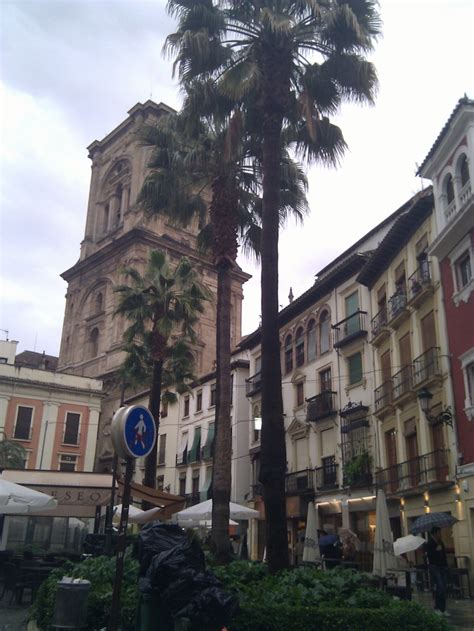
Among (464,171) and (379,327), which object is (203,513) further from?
(464,171)

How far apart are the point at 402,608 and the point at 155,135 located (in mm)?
17046

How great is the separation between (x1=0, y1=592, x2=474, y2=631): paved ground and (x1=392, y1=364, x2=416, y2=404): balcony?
7.85 m

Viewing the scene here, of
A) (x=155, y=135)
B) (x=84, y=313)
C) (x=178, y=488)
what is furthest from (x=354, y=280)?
(x=84, y=313)

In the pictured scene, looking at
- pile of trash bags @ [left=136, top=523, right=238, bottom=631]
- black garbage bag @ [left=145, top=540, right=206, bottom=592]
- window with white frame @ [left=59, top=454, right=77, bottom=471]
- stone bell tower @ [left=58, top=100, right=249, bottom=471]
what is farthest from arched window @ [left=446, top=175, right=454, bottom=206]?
window with white frame @ [left=59, top=454, right=77, bottom=471]

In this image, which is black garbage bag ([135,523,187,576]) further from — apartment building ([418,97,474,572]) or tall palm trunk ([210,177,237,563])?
apartment building ([418,97,474,572])

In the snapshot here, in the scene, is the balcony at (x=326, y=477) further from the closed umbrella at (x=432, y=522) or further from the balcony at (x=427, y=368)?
the closed umbrella at (x=432, y=522)

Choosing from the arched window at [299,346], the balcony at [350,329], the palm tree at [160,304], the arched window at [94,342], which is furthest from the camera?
the arched window at [94,342]

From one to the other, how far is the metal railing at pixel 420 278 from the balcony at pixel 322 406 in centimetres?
891

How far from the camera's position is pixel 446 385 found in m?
20.2

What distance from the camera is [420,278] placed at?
22719 millimetres

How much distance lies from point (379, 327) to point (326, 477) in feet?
27.2

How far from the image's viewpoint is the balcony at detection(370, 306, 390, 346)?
85.4ft

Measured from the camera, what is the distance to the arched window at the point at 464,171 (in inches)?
751

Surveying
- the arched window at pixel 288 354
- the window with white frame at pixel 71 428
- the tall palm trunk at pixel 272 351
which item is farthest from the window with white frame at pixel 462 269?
the window with white frame at pixel 71 428
